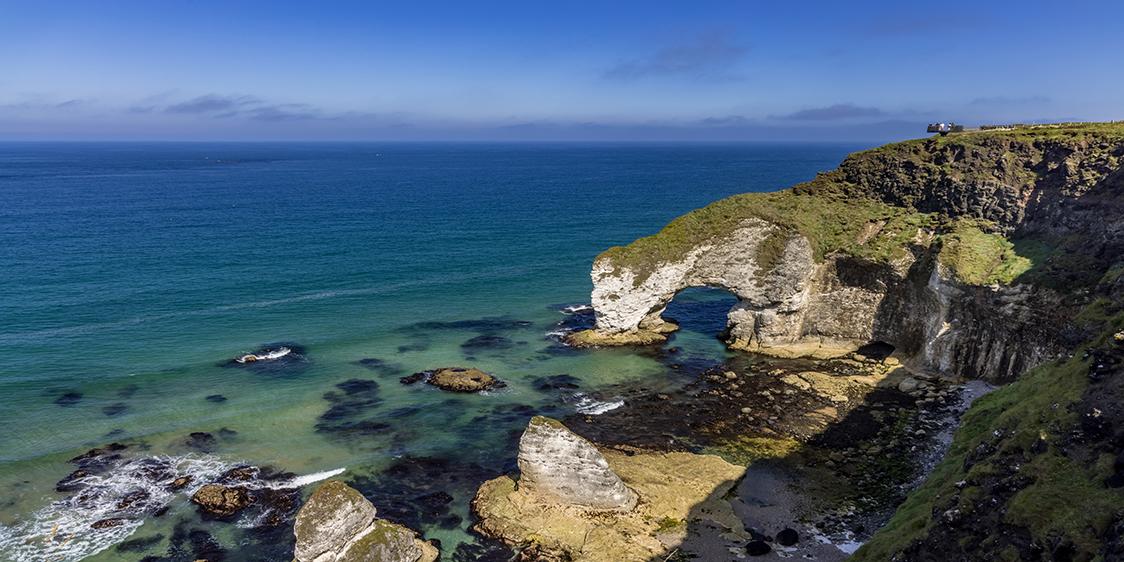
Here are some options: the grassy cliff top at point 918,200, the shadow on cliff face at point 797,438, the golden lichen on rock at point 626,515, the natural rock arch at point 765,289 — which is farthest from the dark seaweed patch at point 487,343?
the golden lichen on rock at point 626,515

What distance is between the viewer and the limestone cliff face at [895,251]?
44938mm

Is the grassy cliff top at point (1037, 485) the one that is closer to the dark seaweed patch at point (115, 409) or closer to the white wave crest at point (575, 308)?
the white wave crest at point (575, 308)

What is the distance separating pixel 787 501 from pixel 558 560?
1192 cm

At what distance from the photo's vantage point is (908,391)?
145ft

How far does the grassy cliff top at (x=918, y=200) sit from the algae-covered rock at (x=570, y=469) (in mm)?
24427

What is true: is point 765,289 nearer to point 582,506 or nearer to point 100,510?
point 582,506

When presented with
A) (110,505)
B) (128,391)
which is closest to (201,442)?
(110,505)

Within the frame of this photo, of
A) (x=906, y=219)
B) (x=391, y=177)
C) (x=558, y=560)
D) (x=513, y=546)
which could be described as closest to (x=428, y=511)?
(x=513, y=546)

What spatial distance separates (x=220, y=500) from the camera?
31.5 metres

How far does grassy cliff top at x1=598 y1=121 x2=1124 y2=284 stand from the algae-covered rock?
24.4 meters

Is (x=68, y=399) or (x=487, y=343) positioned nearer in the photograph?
(x=68, y=399)

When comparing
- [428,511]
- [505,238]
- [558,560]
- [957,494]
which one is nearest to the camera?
[957,494]

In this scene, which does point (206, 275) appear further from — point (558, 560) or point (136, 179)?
point (136, 179)

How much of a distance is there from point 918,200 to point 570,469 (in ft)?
132
